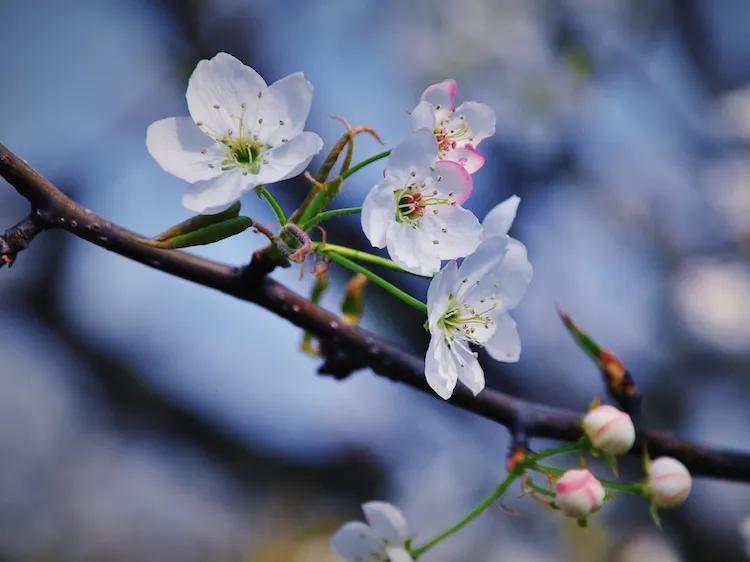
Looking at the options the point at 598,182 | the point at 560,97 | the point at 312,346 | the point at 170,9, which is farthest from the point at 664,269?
the point at 312,346

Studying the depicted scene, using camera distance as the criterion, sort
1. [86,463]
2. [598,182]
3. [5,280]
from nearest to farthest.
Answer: [5,280] < [598,182] < [86,463]

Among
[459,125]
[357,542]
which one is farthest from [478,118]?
[357,542]

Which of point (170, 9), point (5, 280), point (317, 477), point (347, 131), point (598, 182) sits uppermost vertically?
point (598, 182)

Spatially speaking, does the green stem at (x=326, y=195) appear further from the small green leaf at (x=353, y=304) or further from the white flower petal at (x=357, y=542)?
the white flower petal at (x=357, y=542)

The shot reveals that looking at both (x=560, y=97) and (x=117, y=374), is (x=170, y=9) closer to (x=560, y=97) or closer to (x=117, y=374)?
(x=117, y=374)

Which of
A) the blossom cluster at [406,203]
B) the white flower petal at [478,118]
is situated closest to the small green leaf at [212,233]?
the blossom cluster at [406,203]

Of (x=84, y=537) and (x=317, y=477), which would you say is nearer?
(x=317, y=477)

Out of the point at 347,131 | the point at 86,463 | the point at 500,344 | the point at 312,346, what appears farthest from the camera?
the point at 86,463

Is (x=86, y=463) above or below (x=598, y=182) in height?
below
